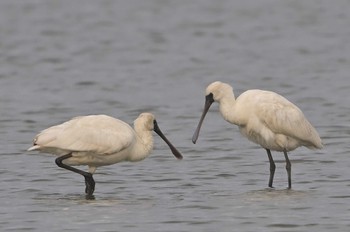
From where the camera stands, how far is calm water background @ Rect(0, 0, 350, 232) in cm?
1316

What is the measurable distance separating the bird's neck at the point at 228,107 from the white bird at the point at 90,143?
1093mm

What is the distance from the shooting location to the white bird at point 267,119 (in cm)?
1485

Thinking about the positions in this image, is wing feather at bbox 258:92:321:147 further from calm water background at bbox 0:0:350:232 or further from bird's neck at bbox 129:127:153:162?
bird's neck at bbox 129:127:153:162

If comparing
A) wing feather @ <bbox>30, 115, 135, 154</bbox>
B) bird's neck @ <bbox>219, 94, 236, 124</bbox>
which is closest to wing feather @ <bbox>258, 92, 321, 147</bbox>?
bird's neck @ <bbox>219, 94, 236, 124</bbox>

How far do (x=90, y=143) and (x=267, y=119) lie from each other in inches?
85.7

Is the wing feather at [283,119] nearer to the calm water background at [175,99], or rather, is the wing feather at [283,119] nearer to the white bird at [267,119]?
the white bird at [267,119]

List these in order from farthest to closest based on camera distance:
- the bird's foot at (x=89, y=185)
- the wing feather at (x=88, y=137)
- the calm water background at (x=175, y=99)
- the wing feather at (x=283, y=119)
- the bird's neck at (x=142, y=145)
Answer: the wing feather at (x=283, y=119) → the bird's neck at (x=142, y=145) → the bird's foot at (x=89, y=185) → the wing feather at (x=88, y=137) → the calm water background at (x=175, y=99)

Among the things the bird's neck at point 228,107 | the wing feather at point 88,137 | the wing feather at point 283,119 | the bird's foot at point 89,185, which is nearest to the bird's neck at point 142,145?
the wing feather at point 88,137

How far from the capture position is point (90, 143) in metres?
14.0

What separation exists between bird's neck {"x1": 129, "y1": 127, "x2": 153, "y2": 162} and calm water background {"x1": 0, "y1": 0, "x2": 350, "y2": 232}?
1.38 feet

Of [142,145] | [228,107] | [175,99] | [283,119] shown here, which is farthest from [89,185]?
[175,99]

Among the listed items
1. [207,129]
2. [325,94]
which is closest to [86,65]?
[325,94]

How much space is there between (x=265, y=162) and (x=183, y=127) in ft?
11.7

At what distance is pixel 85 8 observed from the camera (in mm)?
40500
